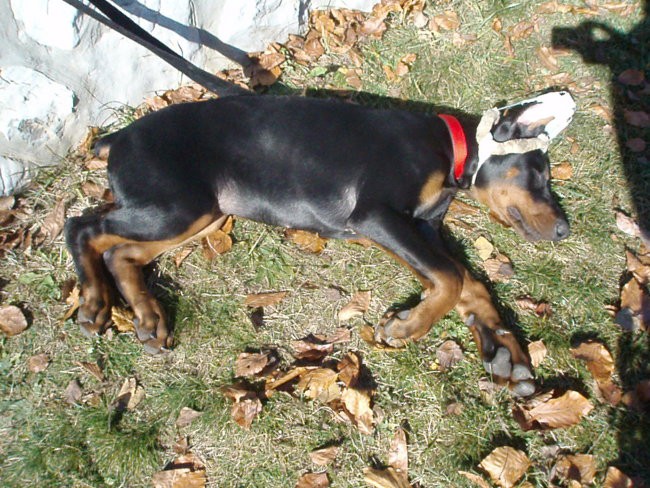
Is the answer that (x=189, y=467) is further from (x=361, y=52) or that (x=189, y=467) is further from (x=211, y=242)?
(x=361, y=52)

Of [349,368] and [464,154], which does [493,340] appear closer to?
[349,368]

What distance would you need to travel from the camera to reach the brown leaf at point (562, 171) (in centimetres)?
400

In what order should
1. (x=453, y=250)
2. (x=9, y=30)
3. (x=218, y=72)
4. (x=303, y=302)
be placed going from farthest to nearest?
(x=218, y=72) → (x=453, y=250) → (x=303, y=302) → (x=9, y=30)

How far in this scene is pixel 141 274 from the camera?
3.31m

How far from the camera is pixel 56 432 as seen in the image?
9.62 feet

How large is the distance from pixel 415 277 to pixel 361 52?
77.9 inches

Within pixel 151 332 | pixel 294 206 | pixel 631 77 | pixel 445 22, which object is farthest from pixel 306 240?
pixel 631 77

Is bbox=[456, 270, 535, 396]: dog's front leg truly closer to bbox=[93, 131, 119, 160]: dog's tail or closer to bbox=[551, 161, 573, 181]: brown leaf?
bbox=[551, 161, 573, 181]: brown leaf

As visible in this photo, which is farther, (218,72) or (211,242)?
(218,72)

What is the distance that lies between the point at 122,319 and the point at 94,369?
0.95ft

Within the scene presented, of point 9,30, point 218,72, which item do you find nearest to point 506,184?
point 218,72

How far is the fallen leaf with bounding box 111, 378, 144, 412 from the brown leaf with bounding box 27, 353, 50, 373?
17.4 inches

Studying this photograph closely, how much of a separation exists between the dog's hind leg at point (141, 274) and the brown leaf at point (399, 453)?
4.19 ft

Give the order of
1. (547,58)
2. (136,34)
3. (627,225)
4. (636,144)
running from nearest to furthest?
1. (136,34)
2. (627,225)
3. (636,144)
4. (547,58)
